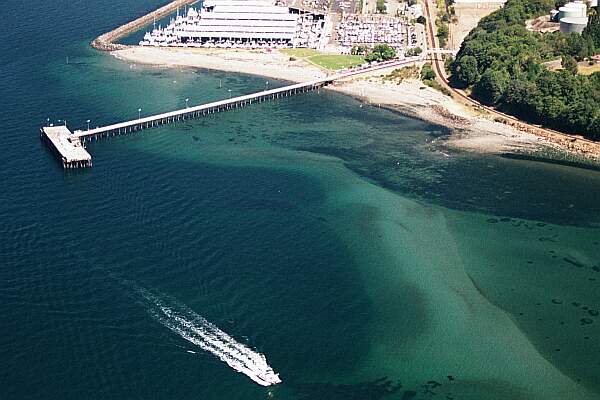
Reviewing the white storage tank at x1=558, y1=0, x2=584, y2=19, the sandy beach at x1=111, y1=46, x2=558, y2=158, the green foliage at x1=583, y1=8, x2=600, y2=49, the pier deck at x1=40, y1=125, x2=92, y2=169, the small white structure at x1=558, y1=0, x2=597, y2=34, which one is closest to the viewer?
the pier deck at x1=40, y1=125, x2=92, y2=169

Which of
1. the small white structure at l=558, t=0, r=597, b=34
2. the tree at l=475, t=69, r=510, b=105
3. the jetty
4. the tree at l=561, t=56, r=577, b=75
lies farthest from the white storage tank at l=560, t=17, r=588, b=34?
the jetty

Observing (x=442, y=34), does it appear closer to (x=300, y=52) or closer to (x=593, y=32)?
(x=300, y=52)

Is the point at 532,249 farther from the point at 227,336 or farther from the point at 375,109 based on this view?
the point at 375,109

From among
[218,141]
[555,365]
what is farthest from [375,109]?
[555,365]

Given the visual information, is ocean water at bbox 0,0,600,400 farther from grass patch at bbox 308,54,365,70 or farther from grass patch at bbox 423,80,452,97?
grass patch at bbox 308,54,365,70

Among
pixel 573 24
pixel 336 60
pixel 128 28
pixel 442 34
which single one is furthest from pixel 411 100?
pixel 128 28

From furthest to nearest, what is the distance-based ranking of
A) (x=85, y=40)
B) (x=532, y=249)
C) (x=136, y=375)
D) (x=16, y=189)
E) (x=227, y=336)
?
(x=85, y=40) → (x=16, y=189) → (x=532, y=249) → (x=227, y=336) → (x=136, y=375)

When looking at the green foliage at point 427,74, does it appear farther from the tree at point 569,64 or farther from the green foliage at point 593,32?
the green foliage at point 593,32

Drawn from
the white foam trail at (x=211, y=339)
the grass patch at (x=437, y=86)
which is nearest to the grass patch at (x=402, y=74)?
the grass patch at (x=437, y=86)
